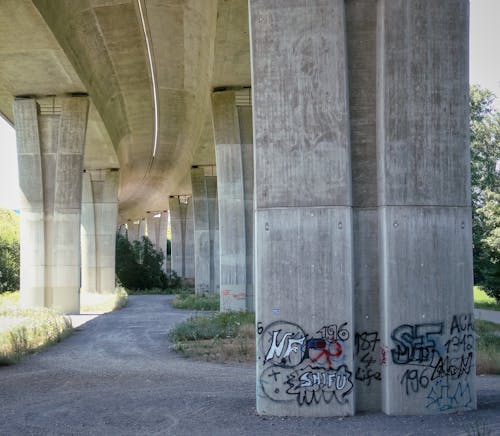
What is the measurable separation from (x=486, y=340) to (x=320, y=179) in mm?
10351

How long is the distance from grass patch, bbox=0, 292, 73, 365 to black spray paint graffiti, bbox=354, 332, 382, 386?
339 inches

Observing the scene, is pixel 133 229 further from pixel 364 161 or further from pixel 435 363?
pixel 435 363

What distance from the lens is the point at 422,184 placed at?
854cm

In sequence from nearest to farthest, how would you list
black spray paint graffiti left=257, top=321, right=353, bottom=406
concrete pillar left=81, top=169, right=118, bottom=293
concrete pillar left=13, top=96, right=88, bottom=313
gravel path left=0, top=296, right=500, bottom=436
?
gravel path left=0, top=296, right=500, bottom=436
black spray paint graffiti left=257, top=321, right=353, bottom=406
concrete pillar left=13, top=96, right=88, bottom=313
concrete pillar left=81, top=169, right=118, bottom=293

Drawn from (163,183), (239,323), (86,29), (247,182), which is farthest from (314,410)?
(163,183)

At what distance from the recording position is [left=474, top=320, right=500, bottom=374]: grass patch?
41.2ft

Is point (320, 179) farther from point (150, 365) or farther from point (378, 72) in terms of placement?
point (150, 365)

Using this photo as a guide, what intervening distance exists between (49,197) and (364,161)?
20594mm

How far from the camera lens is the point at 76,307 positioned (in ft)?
91.4

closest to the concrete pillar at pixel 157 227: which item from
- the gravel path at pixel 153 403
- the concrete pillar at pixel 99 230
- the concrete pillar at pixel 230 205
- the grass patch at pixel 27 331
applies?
the concrete pillar at pixel 99 230

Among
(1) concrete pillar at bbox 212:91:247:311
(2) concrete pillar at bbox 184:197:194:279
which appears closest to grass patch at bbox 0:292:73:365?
(1) concrete pillar at bbox 212:91:247:311

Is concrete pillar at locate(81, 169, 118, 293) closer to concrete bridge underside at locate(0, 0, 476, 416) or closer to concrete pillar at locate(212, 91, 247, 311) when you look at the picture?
concrete pillar at locate(212, 91, 247, 311)

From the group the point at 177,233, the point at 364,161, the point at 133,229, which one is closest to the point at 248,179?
the point at 364,161

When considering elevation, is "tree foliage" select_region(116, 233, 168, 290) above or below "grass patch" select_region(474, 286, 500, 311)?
above
